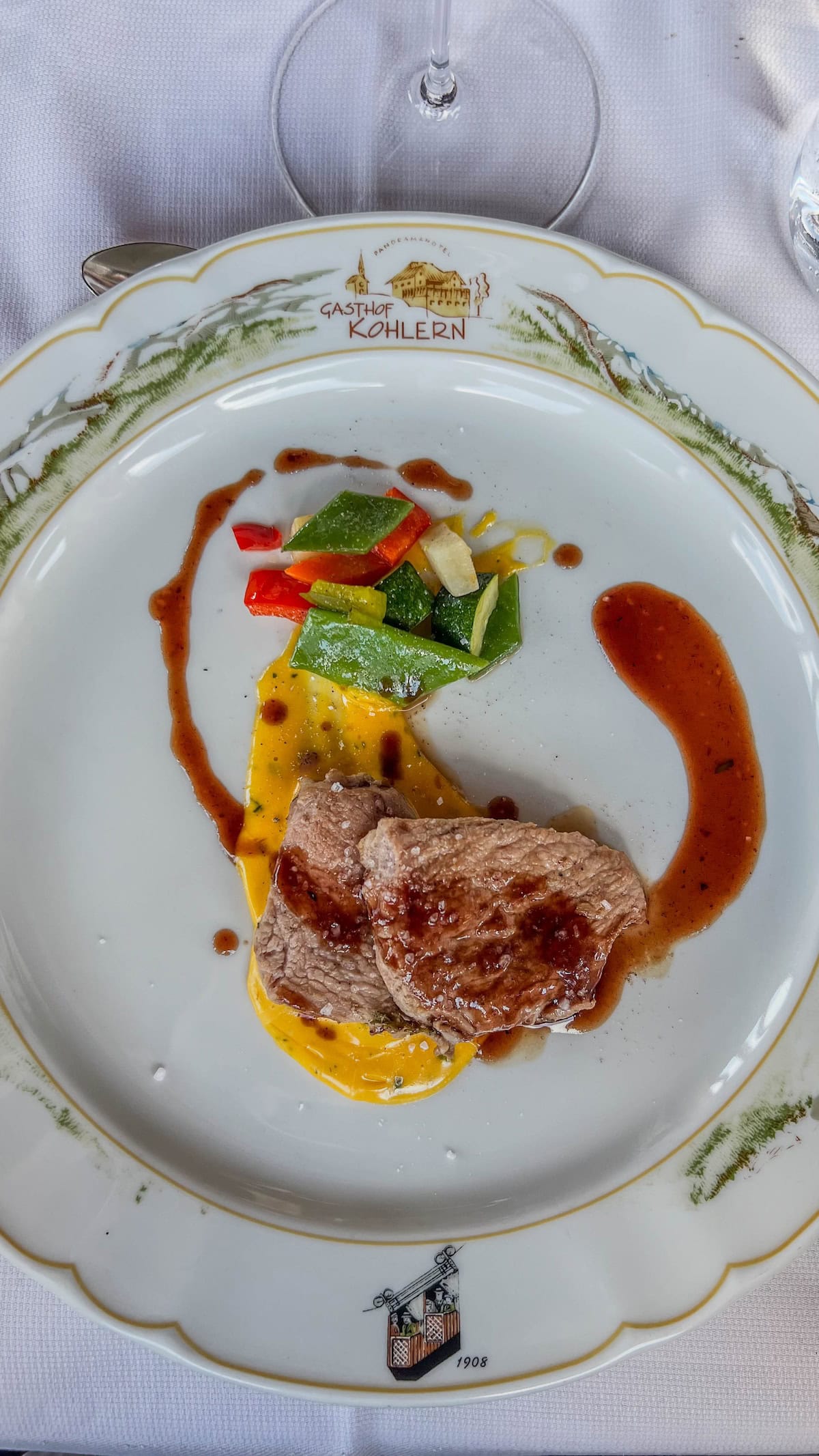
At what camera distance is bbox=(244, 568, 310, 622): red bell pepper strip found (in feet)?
12.2

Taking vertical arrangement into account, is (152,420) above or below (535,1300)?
above

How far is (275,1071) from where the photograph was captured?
3.78 meters

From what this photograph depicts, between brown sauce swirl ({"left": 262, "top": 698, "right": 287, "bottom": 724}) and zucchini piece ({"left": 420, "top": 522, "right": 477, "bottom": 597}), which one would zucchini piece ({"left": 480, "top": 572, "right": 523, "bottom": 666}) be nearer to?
zucchini piece ({"left": 420, "top": 522, "right": 477, "bottom": 597})

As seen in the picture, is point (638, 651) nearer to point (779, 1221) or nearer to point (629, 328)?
point (629, 328)

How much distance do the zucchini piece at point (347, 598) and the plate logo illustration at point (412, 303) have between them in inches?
42.9

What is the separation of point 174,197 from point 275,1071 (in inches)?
154

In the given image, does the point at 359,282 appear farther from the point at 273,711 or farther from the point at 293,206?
the point at 273,711

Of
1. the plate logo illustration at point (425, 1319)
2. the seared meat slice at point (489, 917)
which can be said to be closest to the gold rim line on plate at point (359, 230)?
the seared meat slice at point (489, 917)

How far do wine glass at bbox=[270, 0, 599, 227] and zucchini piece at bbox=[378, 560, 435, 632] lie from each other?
64.3 inches

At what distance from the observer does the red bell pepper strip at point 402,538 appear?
12.0ft

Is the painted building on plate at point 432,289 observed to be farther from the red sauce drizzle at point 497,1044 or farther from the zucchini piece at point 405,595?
the red sauce drizzle at point 497,1044

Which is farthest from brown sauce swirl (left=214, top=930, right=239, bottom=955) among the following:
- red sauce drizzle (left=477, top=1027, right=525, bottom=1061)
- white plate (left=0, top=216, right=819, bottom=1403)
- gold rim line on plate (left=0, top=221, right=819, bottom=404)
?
gold rim line on plate (left=0, top=221, right=819, bottom=404)

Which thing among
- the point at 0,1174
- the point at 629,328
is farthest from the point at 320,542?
the point at 0,1174

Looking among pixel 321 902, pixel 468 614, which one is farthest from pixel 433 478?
pixel 321 902
